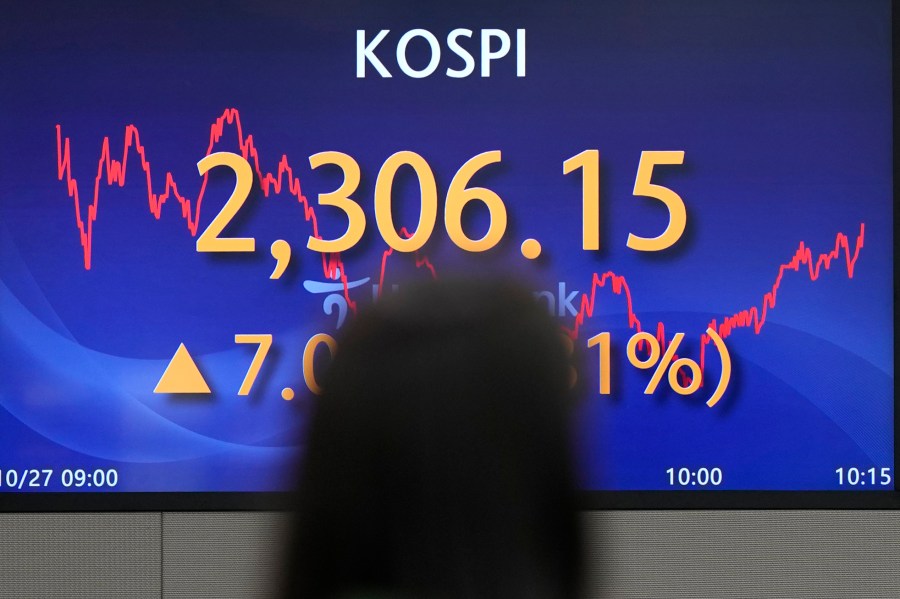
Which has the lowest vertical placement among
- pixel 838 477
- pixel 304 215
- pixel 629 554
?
pixel 629 554

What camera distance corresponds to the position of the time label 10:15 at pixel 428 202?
2.74m

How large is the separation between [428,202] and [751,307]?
39.6 inches

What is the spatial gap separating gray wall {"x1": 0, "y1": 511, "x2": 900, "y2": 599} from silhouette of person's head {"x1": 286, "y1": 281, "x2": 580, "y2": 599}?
2.14m

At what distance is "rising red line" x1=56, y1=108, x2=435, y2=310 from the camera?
108 inches

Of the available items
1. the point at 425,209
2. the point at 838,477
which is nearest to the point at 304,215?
the point at 425,209

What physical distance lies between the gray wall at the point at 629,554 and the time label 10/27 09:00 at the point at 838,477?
0.28 ft

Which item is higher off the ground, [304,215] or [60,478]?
[304,215]

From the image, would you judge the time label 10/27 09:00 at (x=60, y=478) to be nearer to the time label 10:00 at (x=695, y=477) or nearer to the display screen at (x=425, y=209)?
the display screen at (x=425, y=209)

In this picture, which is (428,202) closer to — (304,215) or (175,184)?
(304,215)

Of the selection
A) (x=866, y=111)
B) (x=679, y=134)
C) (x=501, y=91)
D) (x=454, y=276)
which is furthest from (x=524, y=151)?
(x=454, y=276)

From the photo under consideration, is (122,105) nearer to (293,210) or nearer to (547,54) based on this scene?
(293,210)

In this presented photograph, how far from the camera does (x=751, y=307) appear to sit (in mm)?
2738

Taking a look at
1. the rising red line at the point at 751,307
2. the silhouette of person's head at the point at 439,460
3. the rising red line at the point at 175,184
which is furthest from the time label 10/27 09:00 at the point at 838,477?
the silhouette of person's head at the point at 439,460

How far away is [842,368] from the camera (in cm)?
273
